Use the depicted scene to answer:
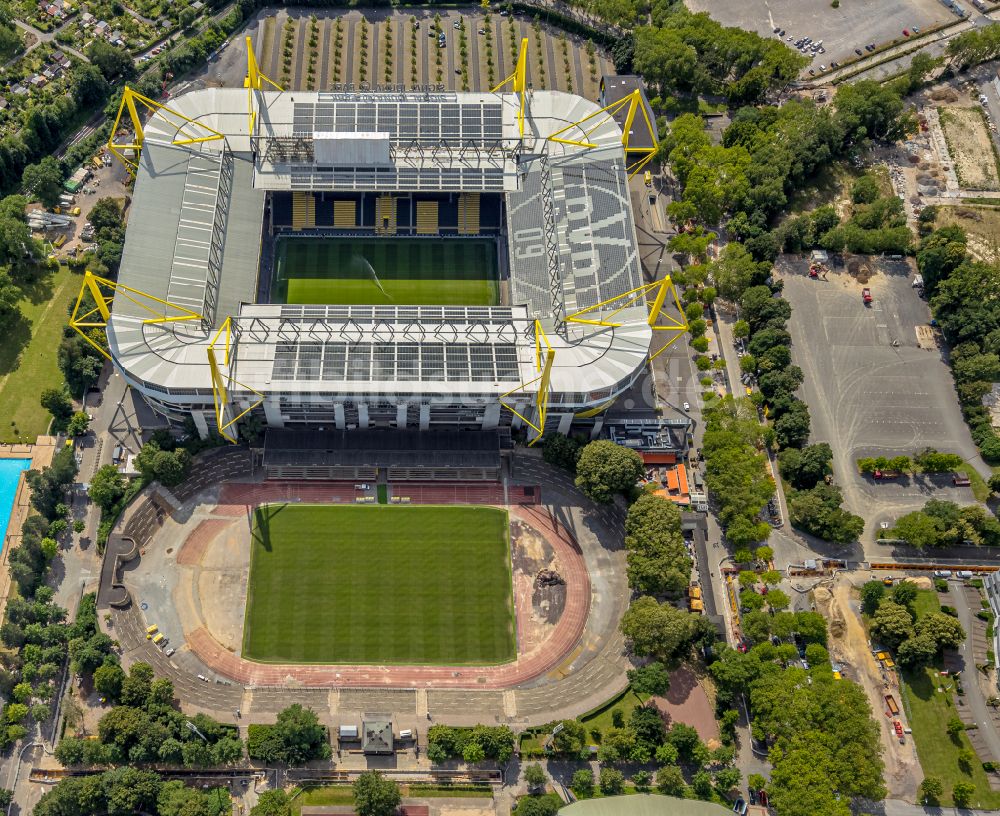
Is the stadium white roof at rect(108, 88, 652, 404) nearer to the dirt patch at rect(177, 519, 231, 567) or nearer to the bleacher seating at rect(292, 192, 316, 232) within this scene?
the bleacher seating at rect(292, 192, 316, 232)

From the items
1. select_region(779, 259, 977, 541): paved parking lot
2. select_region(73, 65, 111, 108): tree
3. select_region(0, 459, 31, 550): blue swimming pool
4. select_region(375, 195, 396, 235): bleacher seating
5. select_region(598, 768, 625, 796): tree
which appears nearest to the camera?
select_region(598, 768, 625, 796): tree

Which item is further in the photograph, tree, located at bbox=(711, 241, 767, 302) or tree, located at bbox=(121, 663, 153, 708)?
tree, located at bbox=(711, 241, 767, 302)

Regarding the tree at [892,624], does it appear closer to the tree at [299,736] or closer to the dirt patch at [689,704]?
the dirt patch at [689,704]

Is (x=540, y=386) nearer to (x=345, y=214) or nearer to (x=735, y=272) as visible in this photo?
(x=735, y=272)

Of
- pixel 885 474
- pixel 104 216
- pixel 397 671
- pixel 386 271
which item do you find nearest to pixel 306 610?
pixel 397 671

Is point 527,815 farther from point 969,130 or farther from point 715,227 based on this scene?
point 969,130

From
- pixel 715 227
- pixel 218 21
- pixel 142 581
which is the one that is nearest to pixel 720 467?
pixel 715 227

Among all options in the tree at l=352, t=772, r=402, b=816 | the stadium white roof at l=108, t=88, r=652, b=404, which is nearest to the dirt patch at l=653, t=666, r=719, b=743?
the tree at l=352, t=772, r=402, b=816
